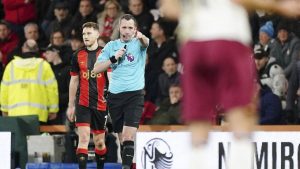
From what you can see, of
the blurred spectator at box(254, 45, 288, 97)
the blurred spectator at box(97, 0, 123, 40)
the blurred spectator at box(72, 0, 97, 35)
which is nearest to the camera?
the blurred spectator at box(254, 45, 288, 97)

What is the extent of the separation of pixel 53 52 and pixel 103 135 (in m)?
3.72

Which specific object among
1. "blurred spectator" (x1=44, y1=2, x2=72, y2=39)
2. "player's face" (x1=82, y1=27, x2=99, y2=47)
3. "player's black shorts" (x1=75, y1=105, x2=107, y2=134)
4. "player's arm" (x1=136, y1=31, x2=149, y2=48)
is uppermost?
"blurred spectator" (x1=44, y1=2, x2=72, y2=39)

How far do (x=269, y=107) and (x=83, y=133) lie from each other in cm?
308

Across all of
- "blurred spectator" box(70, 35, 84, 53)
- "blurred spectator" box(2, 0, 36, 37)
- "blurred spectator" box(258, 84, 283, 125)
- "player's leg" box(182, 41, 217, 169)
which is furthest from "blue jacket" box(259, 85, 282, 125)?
"player's leg" box(182, 41, 217, 169)

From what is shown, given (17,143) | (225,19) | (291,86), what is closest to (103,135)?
(17,143)

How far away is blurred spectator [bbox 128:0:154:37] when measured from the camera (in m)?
17.1

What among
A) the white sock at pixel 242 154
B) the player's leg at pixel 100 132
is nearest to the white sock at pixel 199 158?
the white sock at pixel 242 154

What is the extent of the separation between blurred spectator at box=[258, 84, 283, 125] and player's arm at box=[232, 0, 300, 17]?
27.9 ft

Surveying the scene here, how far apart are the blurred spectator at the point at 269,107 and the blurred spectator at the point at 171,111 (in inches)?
51.0

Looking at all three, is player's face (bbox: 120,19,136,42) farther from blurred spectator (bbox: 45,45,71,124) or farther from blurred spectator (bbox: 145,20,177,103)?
blurred spectator (bbox: 45,45,71,124)

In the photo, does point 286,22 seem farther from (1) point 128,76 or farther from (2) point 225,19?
(2) point 225,19

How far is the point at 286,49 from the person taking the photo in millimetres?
15461

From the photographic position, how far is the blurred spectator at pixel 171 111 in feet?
50.6

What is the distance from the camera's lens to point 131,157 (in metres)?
12.6
